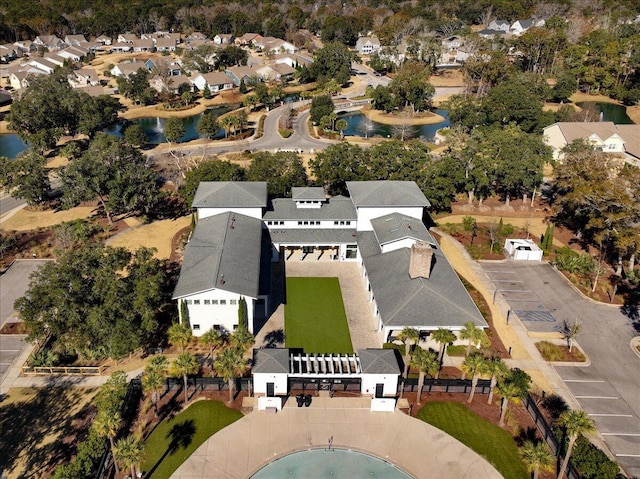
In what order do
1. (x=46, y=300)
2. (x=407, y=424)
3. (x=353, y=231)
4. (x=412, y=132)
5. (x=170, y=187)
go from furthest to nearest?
(x=412, y=132)
(x=170, y=187)
(x=353, y=231)
(x=46, y=300)
(x=407, y=424)

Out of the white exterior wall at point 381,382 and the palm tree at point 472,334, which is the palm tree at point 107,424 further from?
the palm tree at point 472,334

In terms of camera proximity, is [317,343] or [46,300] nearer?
[46,300]

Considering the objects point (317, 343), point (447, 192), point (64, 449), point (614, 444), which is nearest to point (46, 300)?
point (64, 449)

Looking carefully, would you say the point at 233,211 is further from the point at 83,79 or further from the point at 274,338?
the point at 83,79

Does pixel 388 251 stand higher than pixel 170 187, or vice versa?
pixel 388 251

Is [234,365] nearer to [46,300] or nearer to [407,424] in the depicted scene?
[407,424]

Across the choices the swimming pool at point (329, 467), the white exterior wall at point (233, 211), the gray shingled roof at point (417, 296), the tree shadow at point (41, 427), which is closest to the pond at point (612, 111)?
the gray shingled roof at point (417, 296)
